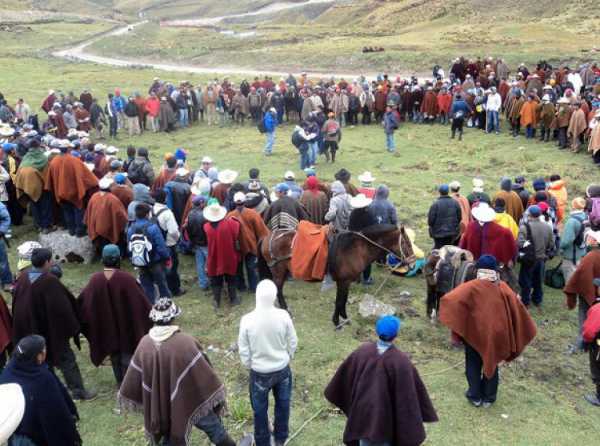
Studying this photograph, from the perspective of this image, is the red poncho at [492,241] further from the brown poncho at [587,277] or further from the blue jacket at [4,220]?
the blue jacket at [4,220]

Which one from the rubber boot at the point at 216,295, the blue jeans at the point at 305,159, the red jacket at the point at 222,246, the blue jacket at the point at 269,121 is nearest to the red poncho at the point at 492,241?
the red jacket at the point at 222,246

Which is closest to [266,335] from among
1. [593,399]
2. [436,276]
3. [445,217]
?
[436,276]

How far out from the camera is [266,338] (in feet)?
20.0

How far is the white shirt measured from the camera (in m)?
6.06

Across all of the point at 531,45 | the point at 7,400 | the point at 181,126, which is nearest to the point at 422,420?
the point at 7,400

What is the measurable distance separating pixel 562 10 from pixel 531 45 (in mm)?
Result: 13834

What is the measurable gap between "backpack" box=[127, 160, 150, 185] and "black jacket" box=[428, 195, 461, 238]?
22.3ft

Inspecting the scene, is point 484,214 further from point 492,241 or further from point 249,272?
point 249,272

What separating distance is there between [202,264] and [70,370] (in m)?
3.82

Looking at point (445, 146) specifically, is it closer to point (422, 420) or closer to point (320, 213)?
point (320, 213)

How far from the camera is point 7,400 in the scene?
472cm

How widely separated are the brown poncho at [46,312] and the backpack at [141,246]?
6.56 feet

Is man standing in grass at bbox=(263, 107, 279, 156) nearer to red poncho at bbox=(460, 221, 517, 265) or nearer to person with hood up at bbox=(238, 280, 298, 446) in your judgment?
red poncho at bbox=(460, 221, 517, 265)

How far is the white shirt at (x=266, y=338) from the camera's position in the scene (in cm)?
606
